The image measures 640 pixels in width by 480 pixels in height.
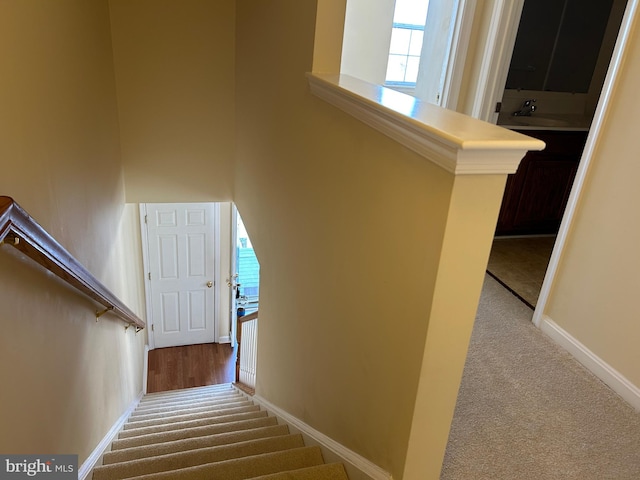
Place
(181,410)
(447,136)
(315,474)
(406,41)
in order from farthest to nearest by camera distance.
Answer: (406,41), (181,410), (315,474), (447,136)

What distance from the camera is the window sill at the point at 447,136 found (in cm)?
103

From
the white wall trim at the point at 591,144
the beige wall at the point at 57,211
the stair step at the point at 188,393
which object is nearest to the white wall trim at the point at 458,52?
the white wall trim at the point at 591,144

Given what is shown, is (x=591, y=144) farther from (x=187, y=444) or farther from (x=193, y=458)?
(x=187, y=444)

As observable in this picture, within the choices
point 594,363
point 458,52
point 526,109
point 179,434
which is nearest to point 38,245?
point 179,434

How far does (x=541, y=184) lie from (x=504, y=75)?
46.4 inches

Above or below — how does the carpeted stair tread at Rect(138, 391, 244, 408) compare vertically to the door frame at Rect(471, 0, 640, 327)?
below

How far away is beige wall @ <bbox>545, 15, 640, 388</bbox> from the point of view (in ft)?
7.03

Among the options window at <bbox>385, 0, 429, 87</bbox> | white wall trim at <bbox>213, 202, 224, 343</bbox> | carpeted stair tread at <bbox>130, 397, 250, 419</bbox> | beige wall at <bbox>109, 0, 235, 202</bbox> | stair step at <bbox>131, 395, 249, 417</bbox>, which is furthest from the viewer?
white wall trim at <bbox>213, 202, 224, 343</bbox>

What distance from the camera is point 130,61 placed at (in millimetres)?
3547

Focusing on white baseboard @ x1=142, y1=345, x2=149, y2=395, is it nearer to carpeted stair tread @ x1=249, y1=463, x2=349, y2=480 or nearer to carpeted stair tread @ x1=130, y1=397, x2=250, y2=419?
carpeted stair tread @ x1=130, y1=397, x2=250, y2=419

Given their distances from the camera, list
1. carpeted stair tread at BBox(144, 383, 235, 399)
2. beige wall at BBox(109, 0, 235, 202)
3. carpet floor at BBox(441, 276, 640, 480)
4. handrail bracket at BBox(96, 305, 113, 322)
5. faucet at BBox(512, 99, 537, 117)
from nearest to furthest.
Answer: carpet floor at BBox(441, 276, 640, 480) < handrail bracket at BBox(96, 305, 113, 322) < beige wall at BBox(109, 0, 235, 202) < faucet at BBox(512, 99, 537, 117) < carpeted stair tread at BBox(144, 383, 235, 399)

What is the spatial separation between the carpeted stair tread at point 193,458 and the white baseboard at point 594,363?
1429mm

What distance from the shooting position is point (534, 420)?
2033 mm

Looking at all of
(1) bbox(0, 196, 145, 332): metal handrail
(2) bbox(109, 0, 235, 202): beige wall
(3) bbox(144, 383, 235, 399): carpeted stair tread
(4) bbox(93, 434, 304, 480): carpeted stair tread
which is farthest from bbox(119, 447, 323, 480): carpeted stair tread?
(3) bbox(144, 383, 235, 399): carpeted stair tread
